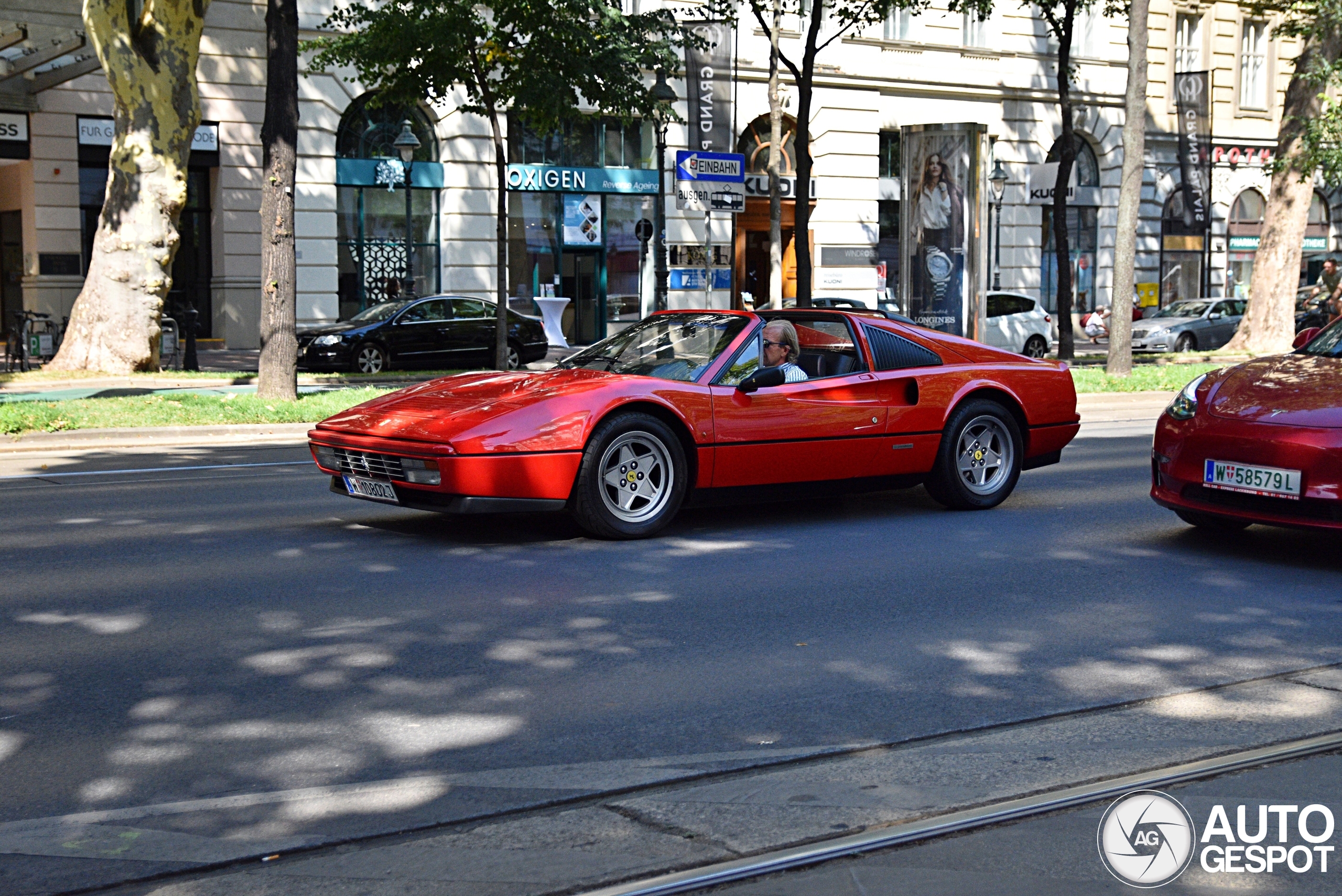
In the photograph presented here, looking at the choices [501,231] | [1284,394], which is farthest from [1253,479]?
[501,231]

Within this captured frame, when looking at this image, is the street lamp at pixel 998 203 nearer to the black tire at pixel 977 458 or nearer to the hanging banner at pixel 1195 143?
the hanging banner at pixel 1195 143

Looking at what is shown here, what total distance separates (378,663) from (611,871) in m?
A: 2.14

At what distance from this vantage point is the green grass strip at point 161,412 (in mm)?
14016

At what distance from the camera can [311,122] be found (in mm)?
29062

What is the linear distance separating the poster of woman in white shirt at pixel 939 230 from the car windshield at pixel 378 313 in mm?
9077

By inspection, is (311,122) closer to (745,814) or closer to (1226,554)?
(1226,554)

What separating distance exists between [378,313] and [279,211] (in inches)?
299

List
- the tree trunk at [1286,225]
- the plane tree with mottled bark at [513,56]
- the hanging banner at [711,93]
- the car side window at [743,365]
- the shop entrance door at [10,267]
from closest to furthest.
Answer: the car side window at [743,365], the plane tree with mottled bark at [513,56], the tree trunk at [1286,225], the shop entrance door at [10,267], the hanging banner at [711,93]

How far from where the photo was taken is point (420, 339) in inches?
942

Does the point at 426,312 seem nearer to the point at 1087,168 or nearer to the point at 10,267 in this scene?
the point at 10,267

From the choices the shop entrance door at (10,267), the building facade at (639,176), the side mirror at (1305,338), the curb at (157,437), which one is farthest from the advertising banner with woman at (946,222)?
the shop entrance door at (10,267)

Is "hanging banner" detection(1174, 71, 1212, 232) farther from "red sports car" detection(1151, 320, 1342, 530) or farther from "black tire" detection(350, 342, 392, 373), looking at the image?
"red sports car" detection(1151, 320, 1342, 530)

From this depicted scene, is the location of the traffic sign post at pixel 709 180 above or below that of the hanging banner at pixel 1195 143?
below

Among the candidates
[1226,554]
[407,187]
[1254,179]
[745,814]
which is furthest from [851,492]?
[1254,179]
